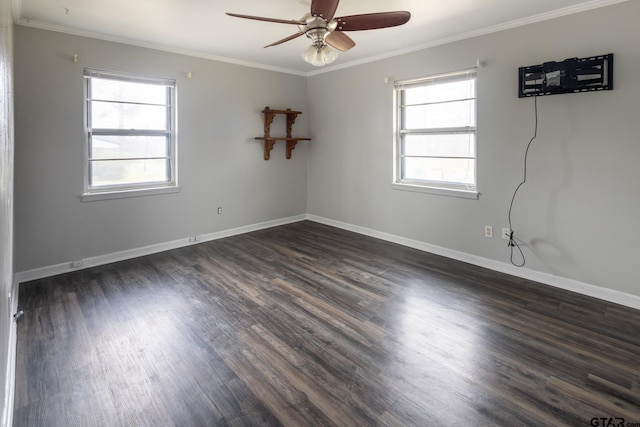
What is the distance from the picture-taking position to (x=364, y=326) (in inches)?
106

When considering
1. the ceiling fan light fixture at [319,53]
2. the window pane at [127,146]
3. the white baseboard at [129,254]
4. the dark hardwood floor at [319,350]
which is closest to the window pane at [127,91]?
the window pane at [127,146]

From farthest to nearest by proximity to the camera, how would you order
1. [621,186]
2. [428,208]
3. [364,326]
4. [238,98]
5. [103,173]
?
1. [238,98]
2. [428,208]
3. [103,173]
4. [621,186]
5. [364,326]

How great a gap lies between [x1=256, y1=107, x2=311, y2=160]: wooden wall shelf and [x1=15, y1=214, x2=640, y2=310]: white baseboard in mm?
1199

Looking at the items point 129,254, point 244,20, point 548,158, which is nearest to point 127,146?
point 129,254

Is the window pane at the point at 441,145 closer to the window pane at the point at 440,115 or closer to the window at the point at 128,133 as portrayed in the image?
the window pane at the point at 440,115

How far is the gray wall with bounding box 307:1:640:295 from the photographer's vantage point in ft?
9.77

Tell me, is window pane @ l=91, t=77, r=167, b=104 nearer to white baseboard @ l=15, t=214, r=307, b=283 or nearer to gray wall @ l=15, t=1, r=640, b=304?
gray wall @ l=15, t=1, r=640, b=304

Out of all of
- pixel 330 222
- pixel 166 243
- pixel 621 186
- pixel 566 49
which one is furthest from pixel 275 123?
pixel 621 186

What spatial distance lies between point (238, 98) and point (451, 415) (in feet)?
15.2

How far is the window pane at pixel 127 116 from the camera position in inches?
156

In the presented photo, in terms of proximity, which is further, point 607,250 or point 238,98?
point 238,98

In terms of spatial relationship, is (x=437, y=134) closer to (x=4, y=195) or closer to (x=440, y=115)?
(x=440, y=115)

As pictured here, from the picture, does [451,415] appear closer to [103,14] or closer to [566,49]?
[566,49]

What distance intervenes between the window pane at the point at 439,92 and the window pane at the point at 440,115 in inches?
2.7
